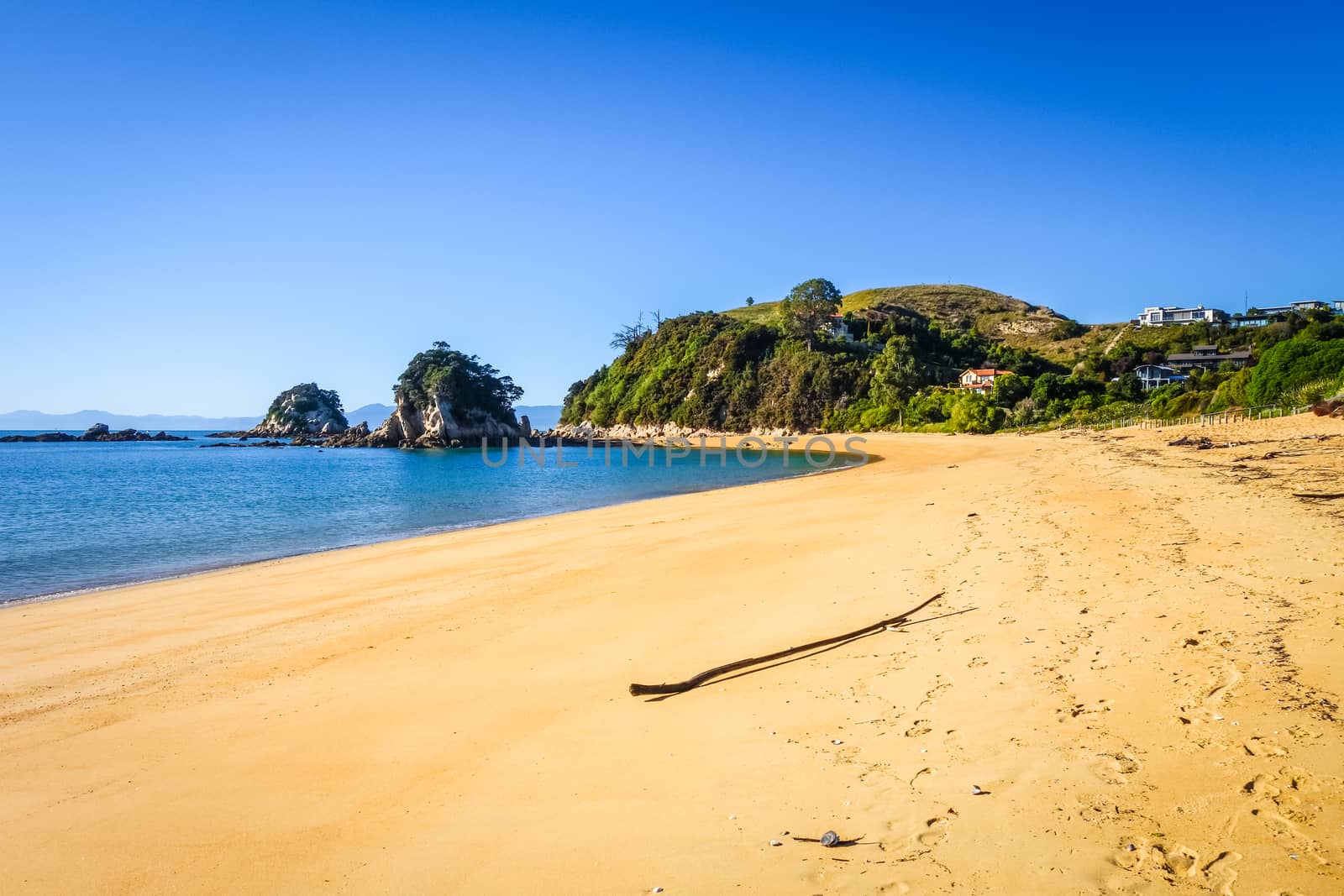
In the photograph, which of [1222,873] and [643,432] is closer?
[1222,873]

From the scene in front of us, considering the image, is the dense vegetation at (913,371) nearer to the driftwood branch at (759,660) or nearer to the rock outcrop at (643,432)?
the rock outcrop at (643,432)

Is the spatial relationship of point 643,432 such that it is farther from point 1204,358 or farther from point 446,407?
point 1204,358

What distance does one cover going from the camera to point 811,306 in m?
97.5

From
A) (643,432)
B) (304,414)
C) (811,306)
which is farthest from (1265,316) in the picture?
(304,414)

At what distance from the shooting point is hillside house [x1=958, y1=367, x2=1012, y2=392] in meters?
66.4

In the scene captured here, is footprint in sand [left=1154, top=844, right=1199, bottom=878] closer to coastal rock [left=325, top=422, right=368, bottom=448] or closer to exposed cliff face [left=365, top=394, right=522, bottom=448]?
exposed cliff face [left=365, top=394, right=522, bottom=448]

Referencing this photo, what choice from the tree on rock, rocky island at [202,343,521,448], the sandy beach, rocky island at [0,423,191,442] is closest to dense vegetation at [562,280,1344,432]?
the tree on rock

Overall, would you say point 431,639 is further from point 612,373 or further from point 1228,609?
point 612,373

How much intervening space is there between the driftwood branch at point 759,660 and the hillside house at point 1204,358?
79284 mm

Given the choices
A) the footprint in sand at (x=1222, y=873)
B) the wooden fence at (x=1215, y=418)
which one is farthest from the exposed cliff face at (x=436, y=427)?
the footprint in sand at (x=1222, y=873)

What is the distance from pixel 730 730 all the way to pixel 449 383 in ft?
306

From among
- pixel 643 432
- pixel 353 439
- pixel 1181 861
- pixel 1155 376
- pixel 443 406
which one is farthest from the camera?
pixel 353 439

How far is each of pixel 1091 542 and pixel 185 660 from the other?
12.5 meters

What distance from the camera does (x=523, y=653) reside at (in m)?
7.73
